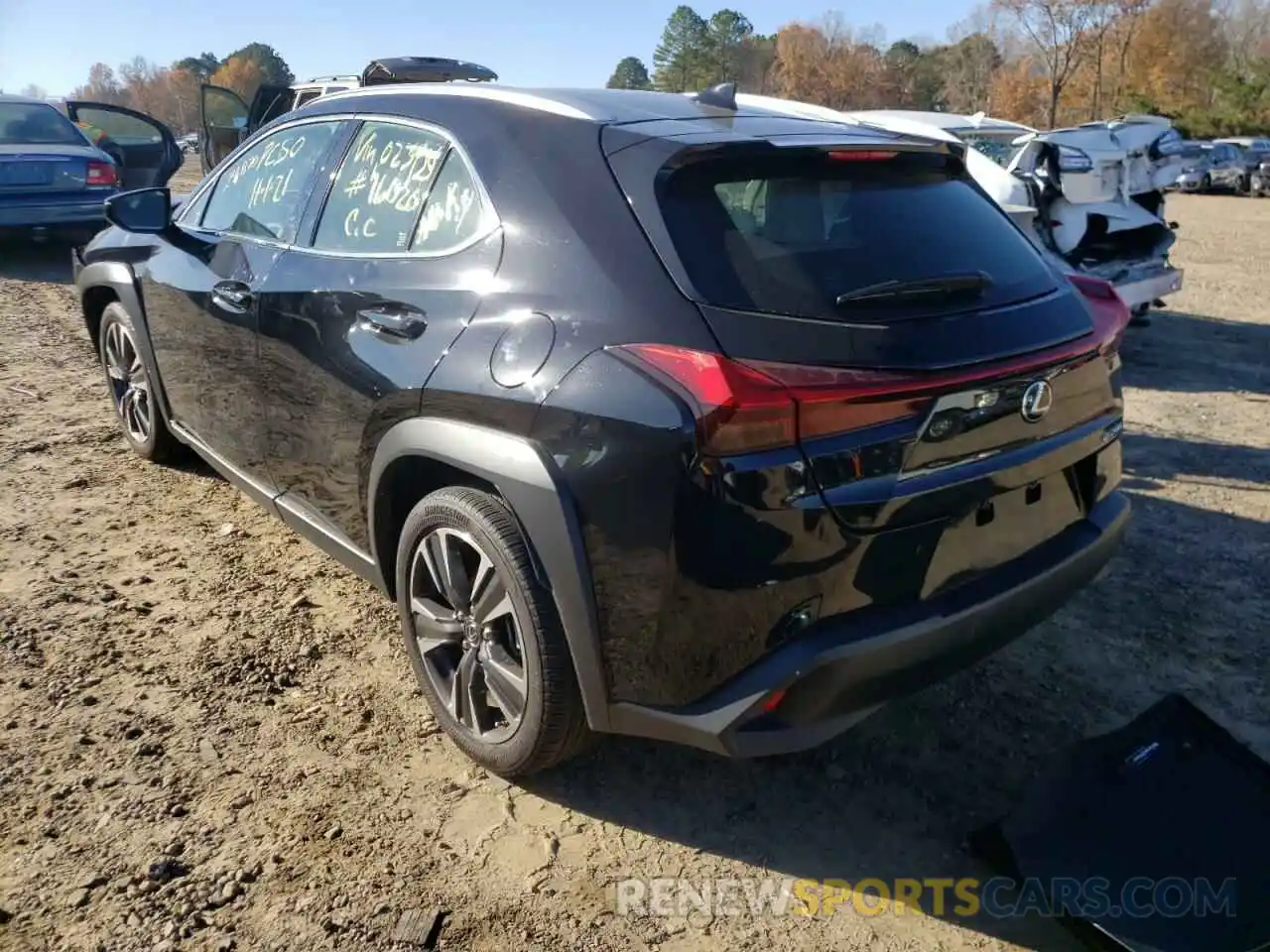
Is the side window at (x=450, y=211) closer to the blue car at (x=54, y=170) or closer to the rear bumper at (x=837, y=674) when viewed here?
the rear bumper at (x=837, y=674)

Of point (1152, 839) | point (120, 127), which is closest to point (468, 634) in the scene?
point (1152, 839)

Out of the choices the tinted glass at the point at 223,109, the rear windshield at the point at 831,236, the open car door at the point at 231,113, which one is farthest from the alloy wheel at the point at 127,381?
the tinted glass at the point at 223,109

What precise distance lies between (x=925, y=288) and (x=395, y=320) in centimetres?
140

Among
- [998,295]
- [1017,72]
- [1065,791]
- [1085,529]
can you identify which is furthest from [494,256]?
[1017,72]

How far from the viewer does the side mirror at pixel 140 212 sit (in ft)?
13.5

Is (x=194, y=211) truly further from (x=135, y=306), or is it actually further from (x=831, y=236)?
(x=831, y=236)

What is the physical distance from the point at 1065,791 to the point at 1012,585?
542 millimetres

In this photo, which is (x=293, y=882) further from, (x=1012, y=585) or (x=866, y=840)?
(x=1012, y=585)

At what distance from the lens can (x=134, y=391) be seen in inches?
195

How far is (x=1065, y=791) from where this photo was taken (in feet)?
8.29

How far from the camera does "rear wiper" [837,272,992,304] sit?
229cm

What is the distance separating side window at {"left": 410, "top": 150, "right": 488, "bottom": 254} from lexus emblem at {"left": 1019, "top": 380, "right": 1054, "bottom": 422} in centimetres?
144

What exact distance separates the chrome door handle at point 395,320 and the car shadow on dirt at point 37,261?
893 cm

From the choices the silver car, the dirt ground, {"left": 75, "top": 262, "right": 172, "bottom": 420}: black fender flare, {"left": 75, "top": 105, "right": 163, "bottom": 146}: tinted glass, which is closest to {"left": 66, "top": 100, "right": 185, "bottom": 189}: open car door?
{"left": 75, "top": 105, "right": 163, "bottom": 146}: tinted glass
